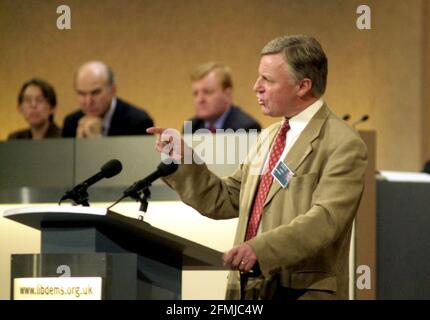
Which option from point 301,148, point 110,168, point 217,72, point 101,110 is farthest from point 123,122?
point 301,148

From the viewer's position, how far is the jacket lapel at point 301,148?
2.93m

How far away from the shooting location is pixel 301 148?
9.70ft

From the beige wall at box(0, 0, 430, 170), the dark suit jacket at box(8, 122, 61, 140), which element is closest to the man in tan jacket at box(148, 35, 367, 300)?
the dark suit jacket at box(8, 122, 61, 140)

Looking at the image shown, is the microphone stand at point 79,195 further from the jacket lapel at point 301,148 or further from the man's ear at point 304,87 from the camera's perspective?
the man's ear at point 304,87

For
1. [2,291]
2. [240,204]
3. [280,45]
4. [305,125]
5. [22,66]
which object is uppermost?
[22,66]

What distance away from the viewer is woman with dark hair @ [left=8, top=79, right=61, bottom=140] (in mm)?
6281

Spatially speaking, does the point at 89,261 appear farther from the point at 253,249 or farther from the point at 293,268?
the point at 293,268

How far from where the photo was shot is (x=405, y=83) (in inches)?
323

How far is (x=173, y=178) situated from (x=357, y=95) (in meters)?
4.99

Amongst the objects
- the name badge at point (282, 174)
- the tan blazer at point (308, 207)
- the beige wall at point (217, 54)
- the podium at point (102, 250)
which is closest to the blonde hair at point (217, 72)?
the beige wall at point (217, 54)

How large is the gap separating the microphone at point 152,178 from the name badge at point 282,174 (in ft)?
1.08
